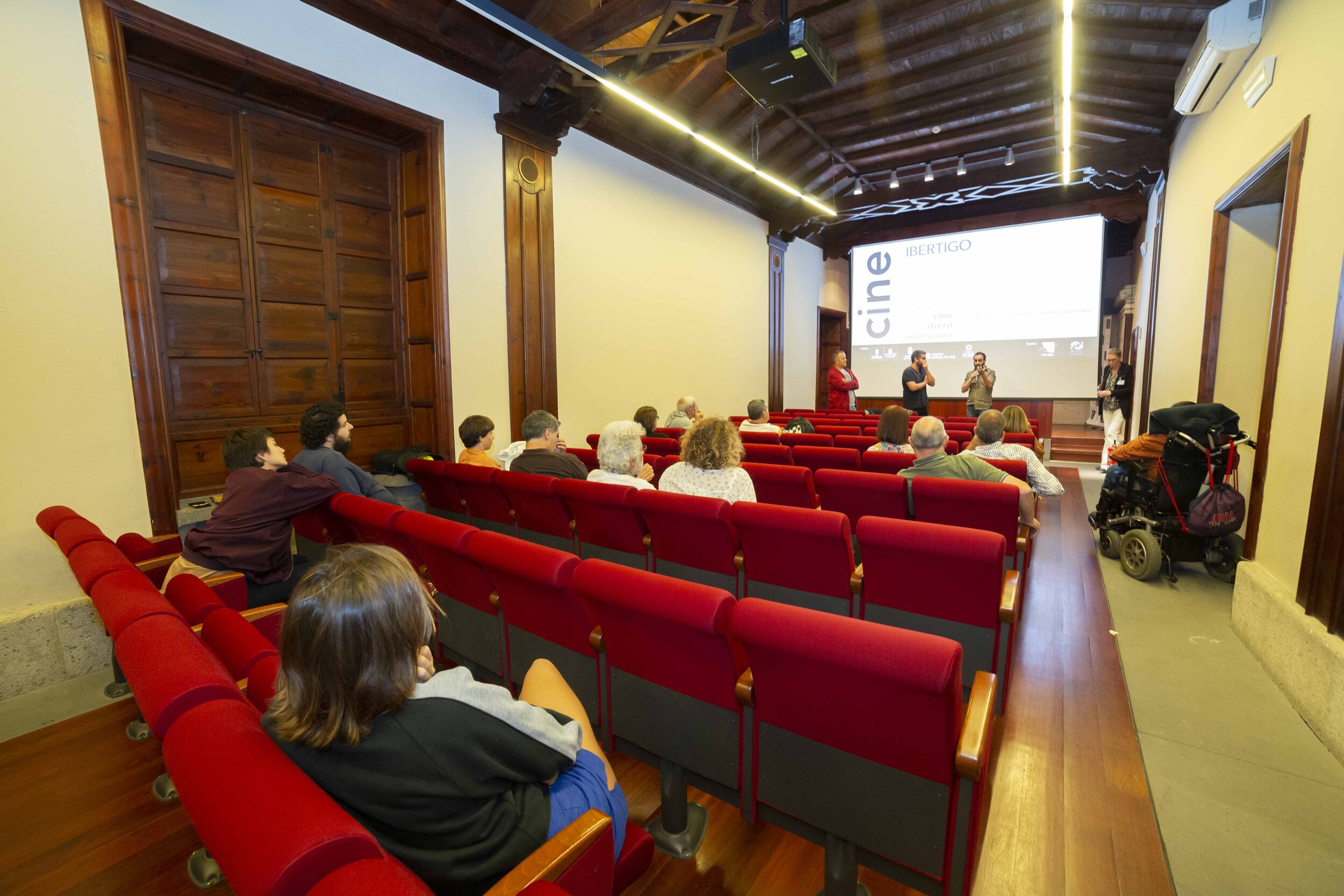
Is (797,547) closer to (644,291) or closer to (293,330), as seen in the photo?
(293,330)

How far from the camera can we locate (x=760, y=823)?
5.08ft

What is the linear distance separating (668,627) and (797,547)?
792mm

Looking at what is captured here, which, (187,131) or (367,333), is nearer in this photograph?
(187,131)

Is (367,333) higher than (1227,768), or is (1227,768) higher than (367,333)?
(367,333)

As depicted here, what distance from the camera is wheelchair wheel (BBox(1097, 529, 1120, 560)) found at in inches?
144

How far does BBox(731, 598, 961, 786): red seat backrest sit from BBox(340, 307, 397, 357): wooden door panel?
4121 mm

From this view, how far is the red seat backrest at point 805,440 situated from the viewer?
4320mm

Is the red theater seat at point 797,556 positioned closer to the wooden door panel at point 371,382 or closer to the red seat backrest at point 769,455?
the red seat backrest at point 769,455

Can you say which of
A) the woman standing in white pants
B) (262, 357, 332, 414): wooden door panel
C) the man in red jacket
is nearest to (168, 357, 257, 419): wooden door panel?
(262, 357, 332, 414): wooden door panel

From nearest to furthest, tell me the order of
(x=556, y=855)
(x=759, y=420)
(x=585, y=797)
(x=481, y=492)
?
(x=556, y=855)
(x=585, y=797)
(x=481, y=492)
(x=759, y=420)

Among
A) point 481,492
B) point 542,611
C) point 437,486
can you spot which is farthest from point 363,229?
point 542,611

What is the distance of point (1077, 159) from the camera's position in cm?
686

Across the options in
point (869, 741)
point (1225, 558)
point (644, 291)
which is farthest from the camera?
point (644, 291)

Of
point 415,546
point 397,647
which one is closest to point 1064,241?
point 415,546
